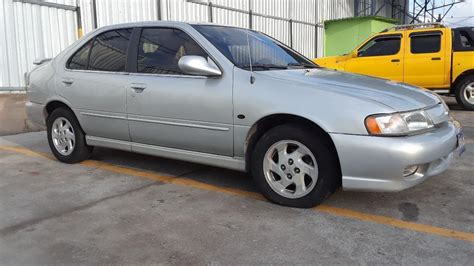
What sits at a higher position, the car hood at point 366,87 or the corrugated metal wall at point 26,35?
the corrugated metal wall at point 26,35

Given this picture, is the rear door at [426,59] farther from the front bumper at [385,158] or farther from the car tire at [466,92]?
Answer: the front bumper at [385,158]

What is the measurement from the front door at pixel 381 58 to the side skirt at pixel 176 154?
700 centimetres

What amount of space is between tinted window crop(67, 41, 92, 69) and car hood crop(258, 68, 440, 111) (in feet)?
7.59

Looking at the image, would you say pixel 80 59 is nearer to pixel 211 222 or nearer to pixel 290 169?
pixel 211 222

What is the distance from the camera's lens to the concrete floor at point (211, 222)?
10.1 feet

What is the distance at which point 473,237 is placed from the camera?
3.29 meters

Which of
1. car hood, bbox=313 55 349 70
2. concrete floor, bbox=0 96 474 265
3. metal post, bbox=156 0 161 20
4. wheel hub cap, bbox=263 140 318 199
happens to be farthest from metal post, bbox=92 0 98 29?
wheel hub cap, bbox=263 140 318 199

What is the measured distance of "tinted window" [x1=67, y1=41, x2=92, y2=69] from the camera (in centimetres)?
531

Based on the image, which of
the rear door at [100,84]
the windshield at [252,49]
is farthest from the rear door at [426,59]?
the rear door at [100,84]

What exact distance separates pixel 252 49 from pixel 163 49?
89 centimetres

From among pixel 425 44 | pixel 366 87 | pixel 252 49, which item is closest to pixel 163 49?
pixel 252 49

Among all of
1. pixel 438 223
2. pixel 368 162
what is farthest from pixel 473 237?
pixel 368 162

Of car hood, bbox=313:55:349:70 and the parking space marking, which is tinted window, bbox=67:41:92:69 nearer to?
the parking space marking

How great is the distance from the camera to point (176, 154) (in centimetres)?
454
